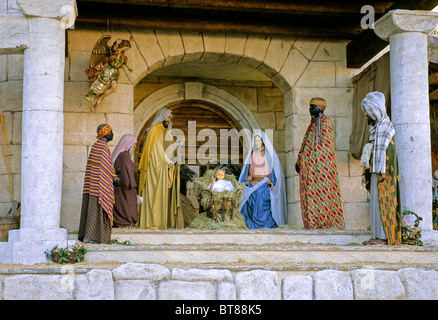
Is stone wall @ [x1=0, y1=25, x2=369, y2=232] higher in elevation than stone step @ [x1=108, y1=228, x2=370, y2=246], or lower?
higher

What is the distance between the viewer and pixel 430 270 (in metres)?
5.76

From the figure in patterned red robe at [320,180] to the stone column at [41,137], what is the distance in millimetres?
3151

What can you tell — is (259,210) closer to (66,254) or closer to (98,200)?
(98,200)

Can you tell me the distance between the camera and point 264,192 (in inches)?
385

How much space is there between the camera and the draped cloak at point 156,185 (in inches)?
365

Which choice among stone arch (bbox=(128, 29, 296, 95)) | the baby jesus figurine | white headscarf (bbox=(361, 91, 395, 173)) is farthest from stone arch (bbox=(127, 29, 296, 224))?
white headscarf (bbox=(361, 91, 395, 173))

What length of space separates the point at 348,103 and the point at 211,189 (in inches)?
106

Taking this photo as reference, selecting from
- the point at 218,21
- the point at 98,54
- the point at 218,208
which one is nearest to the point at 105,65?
the point at 98,54

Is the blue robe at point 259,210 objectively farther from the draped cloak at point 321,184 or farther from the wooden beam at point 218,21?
the wooden beam at point 218,21

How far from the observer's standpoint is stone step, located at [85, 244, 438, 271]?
648 centimetres

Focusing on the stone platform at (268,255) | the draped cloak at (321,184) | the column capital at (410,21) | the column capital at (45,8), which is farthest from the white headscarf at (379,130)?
the column capital at (45,8)

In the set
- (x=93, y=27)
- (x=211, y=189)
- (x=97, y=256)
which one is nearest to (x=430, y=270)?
(x=97, y=256)

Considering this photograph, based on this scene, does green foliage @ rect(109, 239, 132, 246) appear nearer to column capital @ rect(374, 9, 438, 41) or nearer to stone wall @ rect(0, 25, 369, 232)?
stone wall @ rect(0, 25, 369, 232)

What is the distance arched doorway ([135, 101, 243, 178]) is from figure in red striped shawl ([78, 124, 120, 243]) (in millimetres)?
4820
